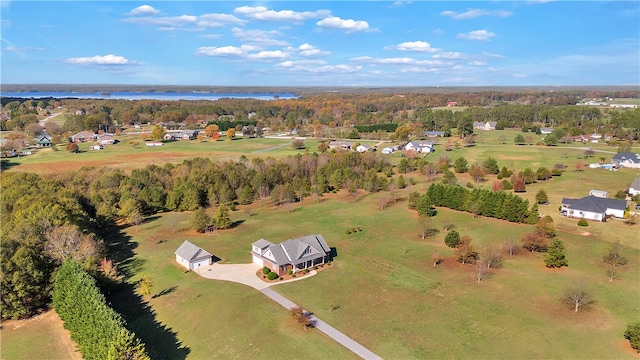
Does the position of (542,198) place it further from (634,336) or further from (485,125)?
(485,125)

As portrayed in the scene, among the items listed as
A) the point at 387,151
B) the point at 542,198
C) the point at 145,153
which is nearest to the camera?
the point at 542,198

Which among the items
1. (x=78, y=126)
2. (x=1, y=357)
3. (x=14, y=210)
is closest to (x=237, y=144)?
(x=78, y=126)

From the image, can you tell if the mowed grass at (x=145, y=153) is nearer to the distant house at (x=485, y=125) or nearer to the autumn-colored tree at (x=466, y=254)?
the autumn-colored tree at (x=466, y=254)

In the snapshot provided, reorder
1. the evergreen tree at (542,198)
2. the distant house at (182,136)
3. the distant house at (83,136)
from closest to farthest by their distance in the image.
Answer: the evergreen tree at (542,198) → the distant house at (83,136) → the distant house at (182,136)

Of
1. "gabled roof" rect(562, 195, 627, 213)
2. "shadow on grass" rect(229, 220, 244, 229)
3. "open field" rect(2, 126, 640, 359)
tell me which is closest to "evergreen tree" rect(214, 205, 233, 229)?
"open field" rect(2, 126, 640, 359)

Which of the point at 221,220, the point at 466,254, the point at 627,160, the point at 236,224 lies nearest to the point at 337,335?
the point at 466,254

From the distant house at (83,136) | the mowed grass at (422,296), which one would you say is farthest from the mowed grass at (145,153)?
the mowed grass at (422,296)

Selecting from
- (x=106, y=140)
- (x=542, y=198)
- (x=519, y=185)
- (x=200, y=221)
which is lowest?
(x=200, y=221)
